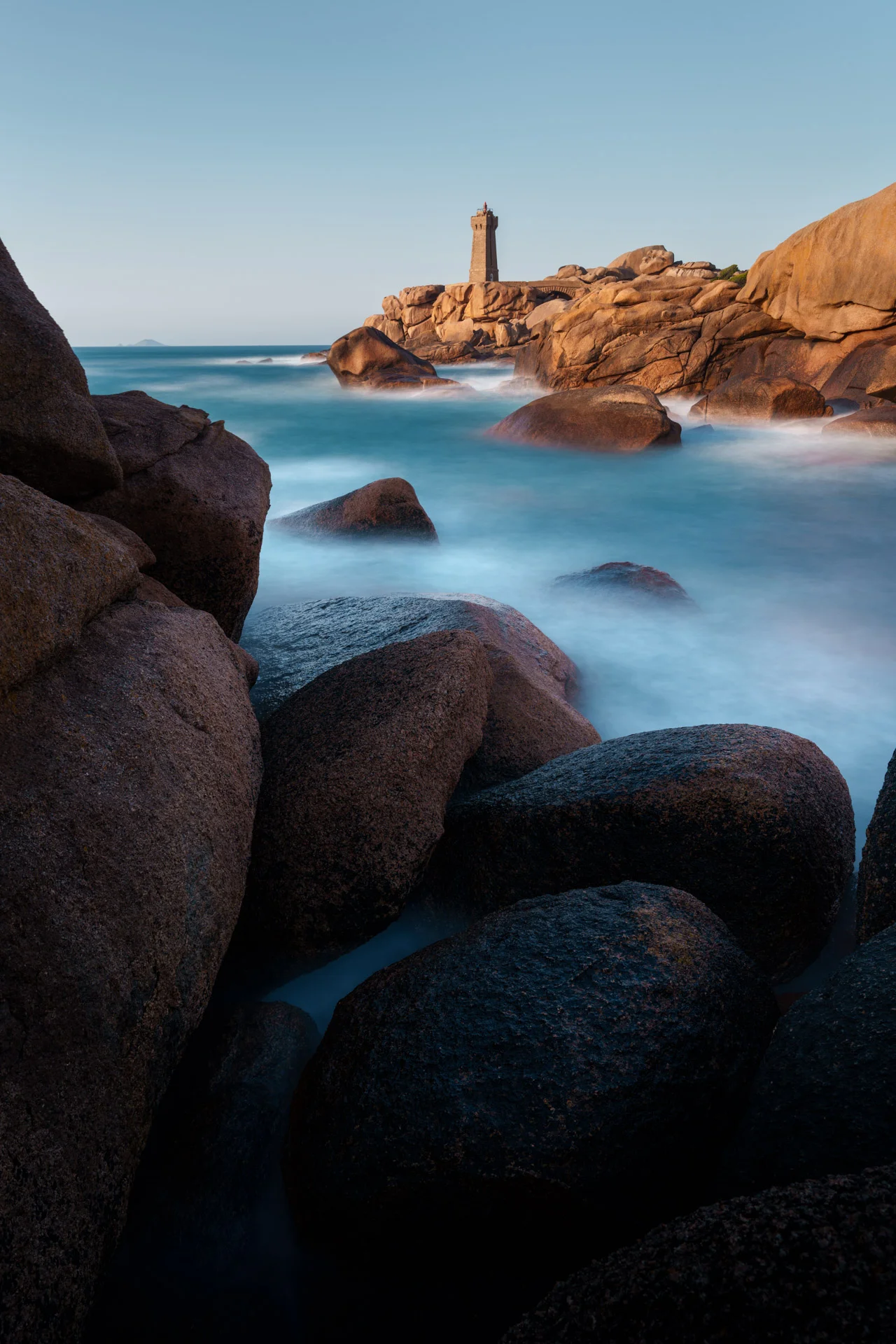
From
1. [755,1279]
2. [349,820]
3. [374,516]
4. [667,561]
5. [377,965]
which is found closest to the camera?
[755,1279]

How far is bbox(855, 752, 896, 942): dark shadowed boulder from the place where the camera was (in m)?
2.26

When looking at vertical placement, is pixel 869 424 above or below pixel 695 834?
above

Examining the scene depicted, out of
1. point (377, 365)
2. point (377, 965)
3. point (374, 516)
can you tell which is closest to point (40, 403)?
point (377, 965)

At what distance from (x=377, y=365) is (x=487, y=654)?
29.2m

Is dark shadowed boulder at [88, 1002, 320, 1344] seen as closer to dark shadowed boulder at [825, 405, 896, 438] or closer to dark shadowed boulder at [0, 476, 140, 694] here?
dark shadowed boulder at [0, 476, 140, 694]

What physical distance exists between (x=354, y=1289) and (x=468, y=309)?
55186 mm

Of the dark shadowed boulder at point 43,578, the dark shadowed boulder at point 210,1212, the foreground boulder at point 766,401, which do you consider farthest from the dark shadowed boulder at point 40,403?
the foreground boulder at point 766,401

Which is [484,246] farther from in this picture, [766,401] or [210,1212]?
[210,1212]

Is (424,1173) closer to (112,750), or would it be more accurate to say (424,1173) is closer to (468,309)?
(112,750)

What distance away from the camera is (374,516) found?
802cm

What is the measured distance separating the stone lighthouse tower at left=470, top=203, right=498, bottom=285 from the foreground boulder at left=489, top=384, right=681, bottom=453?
159 feet

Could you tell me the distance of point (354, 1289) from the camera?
185 centimetres

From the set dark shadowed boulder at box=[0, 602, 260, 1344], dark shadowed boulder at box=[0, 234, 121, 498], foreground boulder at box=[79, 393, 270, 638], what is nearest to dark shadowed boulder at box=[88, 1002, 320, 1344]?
dark shadowed boulder at box=[0, 602, 260, 1344]

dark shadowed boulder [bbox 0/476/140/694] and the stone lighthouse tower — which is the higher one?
the stone lighthouse tower
